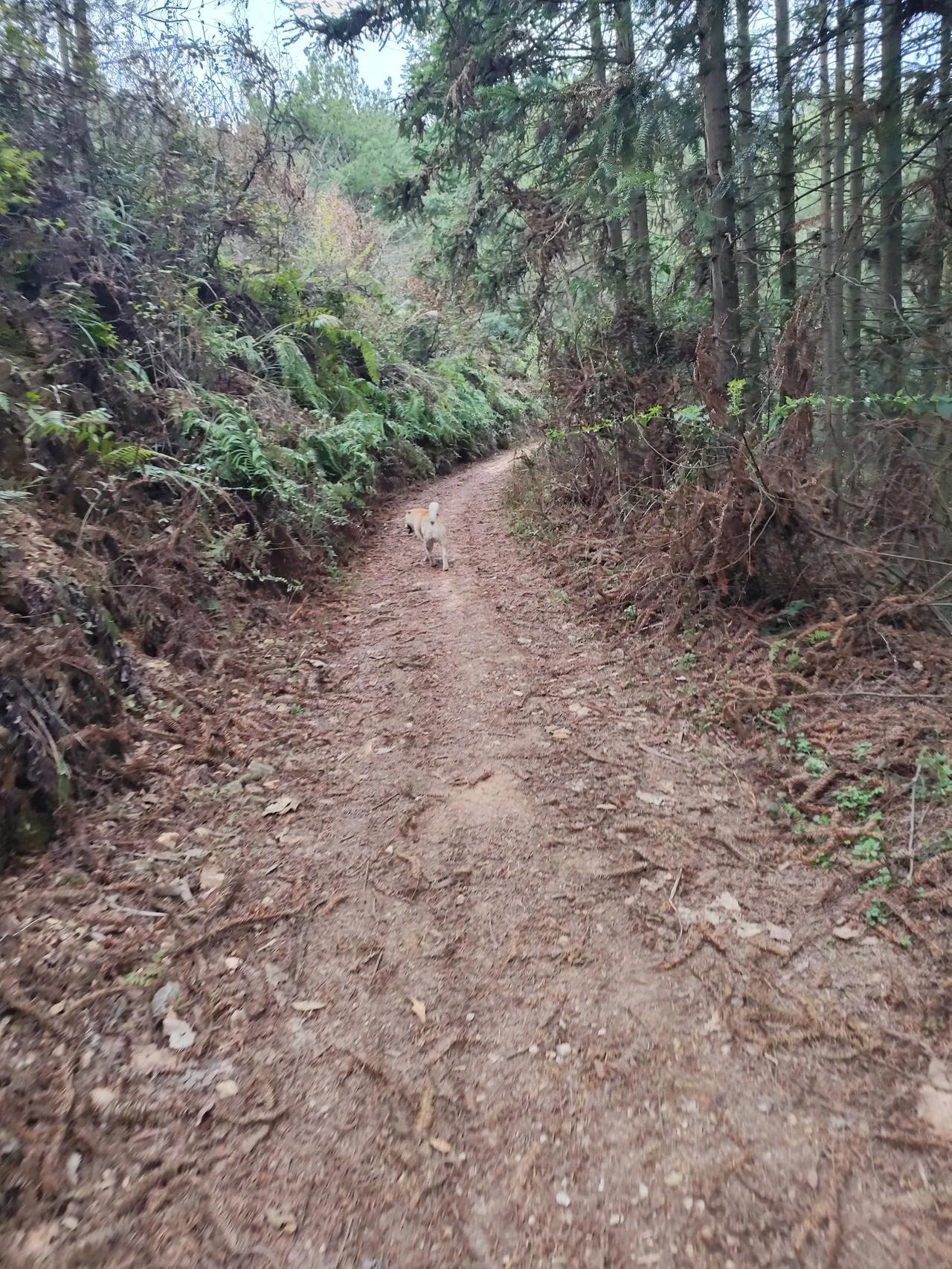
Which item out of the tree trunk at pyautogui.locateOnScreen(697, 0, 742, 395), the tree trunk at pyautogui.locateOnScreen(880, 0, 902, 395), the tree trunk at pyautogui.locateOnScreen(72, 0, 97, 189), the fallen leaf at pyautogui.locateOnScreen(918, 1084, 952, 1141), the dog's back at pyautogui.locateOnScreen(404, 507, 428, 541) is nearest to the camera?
the fallen leaf at pyautogui.locateOnScreen(918, 1084, 952, 1141)

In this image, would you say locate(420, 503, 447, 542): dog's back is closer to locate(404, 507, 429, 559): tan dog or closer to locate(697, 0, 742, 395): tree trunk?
locate(404, 507, 429, 559): tan dog

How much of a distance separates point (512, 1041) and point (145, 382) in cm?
721

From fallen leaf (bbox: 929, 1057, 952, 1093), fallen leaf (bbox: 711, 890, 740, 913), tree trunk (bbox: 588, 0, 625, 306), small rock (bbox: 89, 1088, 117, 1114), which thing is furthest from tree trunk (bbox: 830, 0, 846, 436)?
small rock (bbox: 89, 1088, 117, 1114)

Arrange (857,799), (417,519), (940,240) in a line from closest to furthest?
(857,799) < (940,240) < (417,519)

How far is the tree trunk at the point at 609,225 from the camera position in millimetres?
8367

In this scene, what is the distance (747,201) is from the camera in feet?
23.1

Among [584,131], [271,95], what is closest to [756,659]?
[584,131]

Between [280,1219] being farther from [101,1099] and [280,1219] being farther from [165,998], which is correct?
[165,998]

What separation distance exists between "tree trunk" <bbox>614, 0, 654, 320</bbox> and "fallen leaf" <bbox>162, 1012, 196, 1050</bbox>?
877 centimetres

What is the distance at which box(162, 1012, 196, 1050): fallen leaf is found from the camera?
2697 millimetres

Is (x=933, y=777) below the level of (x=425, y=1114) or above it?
below

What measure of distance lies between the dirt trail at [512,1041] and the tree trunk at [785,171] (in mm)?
5982

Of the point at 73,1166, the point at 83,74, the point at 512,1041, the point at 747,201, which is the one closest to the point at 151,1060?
the point at 73,1166

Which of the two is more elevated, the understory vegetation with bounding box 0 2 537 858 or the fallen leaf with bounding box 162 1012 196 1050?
the understory vegetation with bounding box 0 2 537 858
